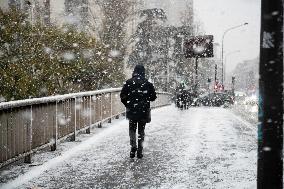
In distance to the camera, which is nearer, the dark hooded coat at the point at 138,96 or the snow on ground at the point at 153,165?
the snow on ground at the point at 153,165

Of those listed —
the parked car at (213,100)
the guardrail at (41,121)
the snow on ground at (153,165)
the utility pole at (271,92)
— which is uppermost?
the utility pole at (271,92)

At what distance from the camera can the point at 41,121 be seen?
31.5ft

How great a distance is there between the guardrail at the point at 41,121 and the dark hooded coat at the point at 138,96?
1616 millimetres

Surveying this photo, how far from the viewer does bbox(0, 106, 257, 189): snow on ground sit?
7402 mm

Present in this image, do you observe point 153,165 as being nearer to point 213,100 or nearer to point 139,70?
point 139,70

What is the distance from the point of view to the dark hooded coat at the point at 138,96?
9.64m

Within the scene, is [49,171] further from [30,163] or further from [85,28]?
[85,28]

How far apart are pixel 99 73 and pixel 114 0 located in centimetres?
1320

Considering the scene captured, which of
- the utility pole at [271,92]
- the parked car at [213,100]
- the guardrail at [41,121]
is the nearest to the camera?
the utility pole at [271,92]

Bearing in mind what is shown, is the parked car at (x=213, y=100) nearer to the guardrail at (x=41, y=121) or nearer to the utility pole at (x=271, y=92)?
the guardrail at (x=41, y=121)

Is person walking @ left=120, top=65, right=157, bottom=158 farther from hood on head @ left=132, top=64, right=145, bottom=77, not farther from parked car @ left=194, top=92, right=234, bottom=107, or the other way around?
parked car @ left=194, top=92, right=234, bottom=107

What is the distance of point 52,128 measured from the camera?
10398 millimetres

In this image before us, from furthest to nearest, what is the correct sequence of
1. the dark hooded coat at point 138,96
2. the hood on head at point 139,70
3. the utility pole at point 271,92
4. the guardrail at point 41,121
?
the hood on head at point 139,70 < the dark hooded coat at point 138,96 < the guardrail at point 41,121 < the utility pole at point 271,92

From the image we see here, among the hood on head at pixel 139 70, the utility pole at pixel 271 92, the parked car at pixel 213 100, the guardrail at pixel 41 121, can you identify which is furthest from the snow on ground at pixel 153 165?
the parked car at pixel 213 100
